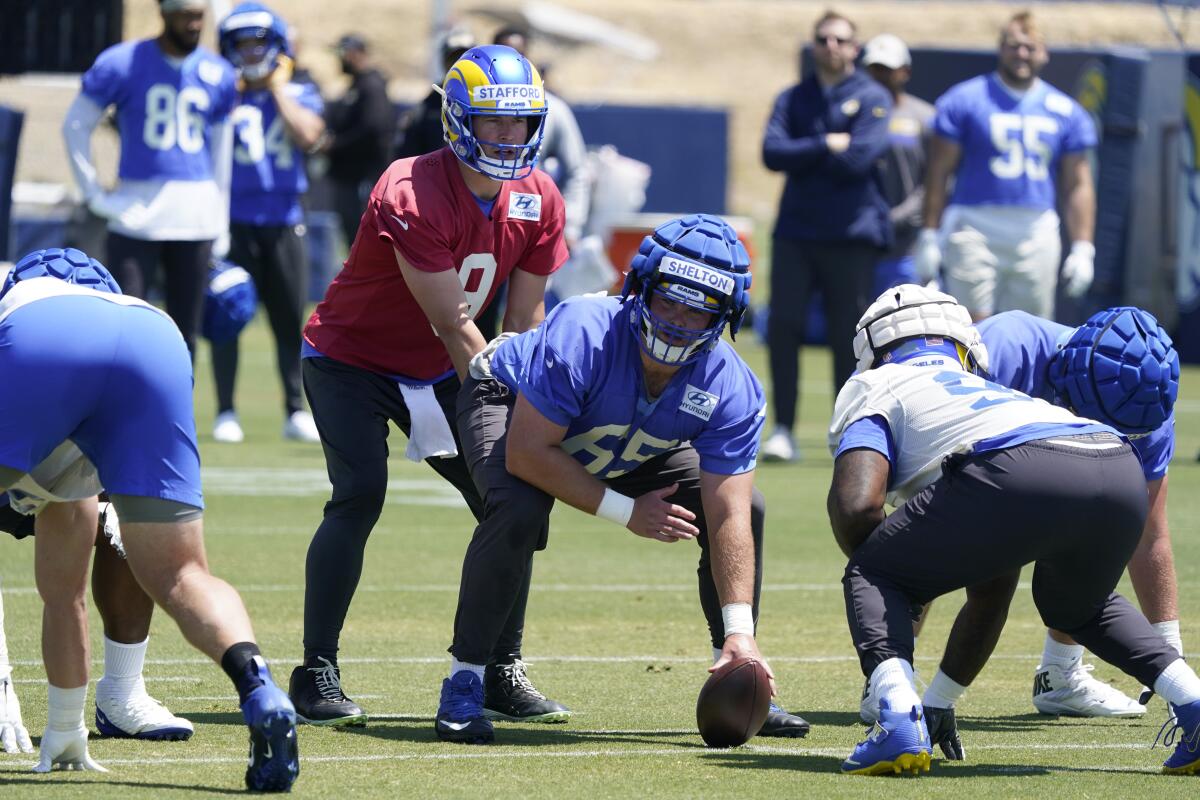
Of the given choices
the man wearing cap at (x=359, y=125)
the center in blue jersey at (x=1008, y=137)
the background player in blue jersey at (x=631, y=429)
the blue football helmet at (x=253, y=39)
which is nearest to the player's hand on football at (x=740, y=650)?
the background player in blue jersey at (x=631, y=429)

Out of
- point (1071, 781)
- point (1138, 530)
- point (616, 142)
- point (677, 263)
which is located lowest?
point (616, 142)

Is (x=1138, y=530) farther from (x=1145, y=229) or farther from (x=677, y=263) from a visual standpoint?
(x=1145, y=229)

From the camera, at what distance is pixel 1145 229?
1839cm

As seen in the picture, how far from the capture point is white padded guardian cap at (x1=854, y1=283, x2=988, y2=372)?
567cm

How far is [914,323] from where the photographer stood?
223 inches

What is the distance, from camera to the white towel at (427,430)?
20.4ft

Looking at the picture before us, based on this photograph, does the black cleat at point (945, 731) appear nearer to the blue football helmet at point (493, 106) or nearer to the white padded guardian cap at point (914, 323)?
the white padded guardian cap at point (914, 323)

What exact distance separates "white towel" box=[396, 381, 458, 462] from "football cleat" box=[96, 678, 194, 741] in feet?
3.46

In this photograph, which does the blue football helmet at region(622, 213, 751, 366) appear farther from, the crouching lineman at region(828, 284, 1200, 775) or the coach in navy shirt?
the coach in navy shirt

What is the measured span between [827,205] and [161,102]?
375 cm

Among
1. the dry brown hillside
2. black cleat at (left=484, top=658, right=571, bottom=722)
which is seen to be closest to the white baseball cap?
black cleat at (left=484, top=658, right=571, bottom=722)

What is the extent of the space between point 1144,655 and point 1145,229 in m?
13.6

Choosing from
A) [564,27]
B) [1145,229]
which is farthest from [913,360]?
[564,27]

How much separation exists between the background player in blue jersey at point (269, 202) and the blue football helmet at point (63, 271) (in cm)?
732
